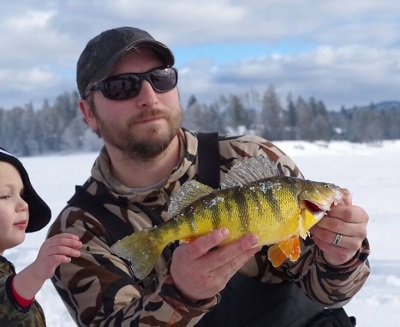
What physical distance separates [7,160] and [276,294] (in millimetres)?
1539

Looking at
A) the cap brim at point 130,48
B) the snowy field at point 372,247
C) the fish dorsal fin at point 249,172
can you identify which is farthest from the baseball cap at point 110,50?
the snowy field at point 372,247

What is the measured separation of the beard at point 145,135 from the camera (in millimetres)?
3158

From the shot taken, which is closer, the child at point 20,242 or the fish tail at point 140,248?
the fish tail at point 140,248

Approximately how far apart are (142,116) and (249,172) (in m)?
0.90

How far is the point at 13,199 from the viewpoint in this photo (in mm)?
3139

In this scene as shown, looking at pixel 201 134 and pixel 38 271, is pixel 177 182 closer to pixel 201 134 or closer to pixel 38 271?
pixel 201 134

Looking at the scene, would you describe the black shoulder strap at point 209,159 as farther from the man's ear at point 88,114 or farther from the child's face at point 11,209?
the child's face at point 11,209

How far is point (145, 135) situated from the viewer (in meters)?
3.18

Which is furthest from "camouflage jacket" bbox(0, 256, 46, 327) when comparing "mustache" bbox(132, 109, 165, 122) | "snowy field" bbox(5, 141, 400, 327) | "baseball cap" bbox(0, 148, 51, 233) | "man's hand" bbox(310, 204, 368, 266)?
"snowy field" bbox(5, 141, 400, 327)

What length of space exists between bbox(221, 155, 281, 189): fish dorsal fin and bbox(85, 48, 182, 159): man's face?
0.77m

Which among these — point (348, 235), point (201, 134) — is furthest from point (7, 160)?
point (348, 235)

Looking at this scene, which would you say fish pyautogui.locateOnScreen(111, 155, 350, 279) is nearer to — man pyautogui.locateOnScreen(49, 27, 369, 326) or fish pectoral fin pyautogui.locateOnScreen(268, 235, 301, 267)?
fish pectoral fin pyautogui.locateOnScreen(268, 235, 301, 267)

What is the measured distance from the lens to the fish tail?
236cm

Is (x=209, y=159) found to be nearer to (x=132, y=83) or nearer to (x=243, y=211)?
(x=132, y=83)
